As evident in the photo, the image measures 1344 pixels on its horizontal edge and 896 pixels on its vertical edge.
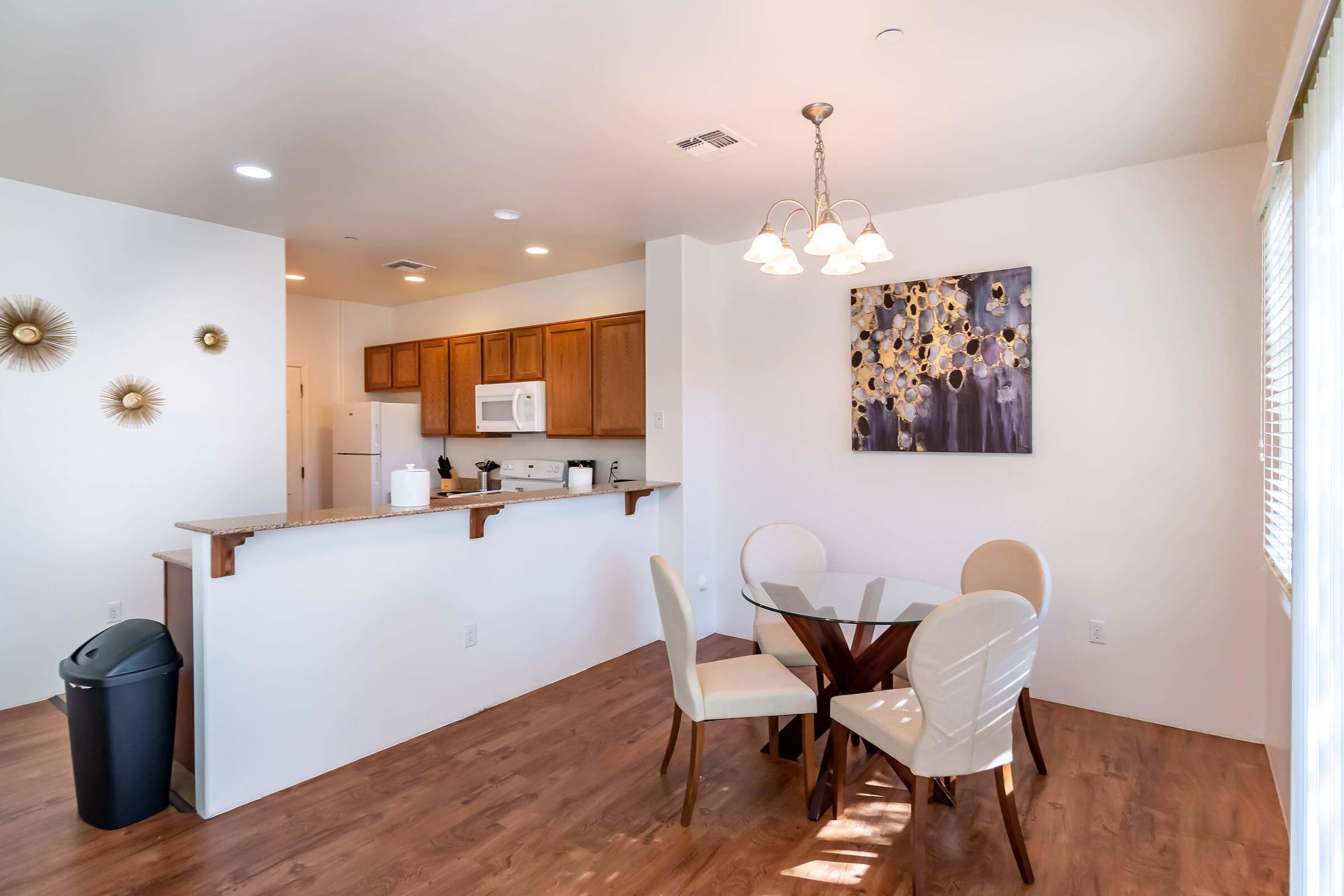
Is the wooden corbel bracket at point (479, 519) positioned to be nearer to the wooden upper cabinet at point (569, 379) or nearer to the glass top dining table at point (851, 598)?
the glass top dining table at point (851, 598)

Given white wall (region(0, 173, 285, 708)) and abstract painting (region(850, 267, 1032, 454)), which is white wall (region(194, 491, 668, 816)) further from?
white wall (region(0, 173, 285, 708))

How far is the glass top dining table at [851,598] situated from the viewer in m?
2.42

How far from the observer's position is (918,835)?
199 cm

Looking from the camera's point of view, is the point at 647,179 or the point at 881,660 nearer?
the point at 881,660

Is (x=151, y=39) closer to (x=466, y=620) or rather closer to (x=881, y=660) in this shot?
(x=466, y=620)

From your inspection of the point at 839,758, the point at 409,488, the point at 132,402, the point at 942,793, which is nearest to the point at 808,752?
the point at 839,758

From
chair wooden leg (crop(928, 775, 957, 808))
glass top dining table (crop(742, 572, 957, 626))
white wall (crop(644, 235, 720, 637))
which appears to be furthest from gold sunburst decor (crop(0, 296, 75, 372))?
chair wooden leg (crop(928, 775, 957, 808))

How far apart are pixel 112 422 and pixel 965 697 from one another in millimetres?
4278

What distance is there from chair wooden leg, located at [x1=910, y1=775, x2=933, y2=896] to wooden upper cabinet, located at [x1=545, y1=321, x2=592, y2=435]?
349cm

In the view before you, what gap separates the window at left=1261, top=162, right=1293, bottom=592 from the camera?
2.31 m

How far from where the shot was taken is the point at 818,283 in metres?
4.19

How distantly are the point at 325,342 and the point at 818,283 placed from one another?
444cm

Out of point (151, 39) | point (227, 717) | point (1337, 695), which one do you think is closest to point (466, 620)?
point (227, 717)

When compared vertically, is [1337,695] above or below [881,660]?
above
